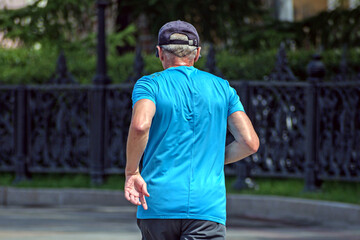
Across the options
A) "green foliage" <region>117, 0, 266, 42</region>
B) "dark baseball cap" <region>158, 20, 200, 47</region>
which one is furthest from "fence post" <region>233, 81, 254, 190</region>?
"dark baseball cap" <region>158, 20, 200, 47</region>

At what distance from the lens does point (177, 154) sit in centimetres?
369

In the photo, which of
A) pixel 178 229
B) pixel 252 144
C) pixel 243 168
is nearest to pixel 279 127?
pixel 243 168

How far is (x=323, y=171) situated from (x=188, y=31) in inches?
337

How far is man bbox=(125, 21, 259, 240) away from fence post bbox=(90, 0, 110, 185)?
953cm

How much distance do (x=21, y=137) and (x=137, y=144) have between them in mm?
10489

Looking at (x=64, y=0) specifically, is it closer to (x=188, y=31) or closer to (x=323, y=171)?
(x=323, y=171)

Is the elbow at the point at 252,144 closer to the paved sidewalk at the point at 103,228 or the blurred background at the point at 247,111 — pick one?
the paved sidewalk at the point at 103,228

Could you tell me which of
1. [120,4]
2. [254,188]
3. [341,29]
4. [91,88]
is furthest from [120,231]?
[120,4]

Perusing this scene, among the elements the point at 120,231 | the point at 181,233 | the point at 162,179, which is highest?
the point at 162,179

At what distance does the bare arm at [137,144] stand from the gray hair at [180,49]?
309 mm

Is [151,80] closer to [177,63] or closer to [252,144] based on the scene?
[177,63]

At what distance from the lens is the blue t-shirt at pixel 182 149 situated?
3662 millimetres

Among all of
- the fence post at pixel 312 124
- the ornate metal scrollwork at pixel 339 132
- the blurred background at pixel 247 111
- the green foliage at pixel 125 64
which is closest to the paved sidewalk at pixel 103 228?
the blurred background at pixel 247 111

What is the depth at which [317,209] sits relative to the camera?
10422 millimetres
